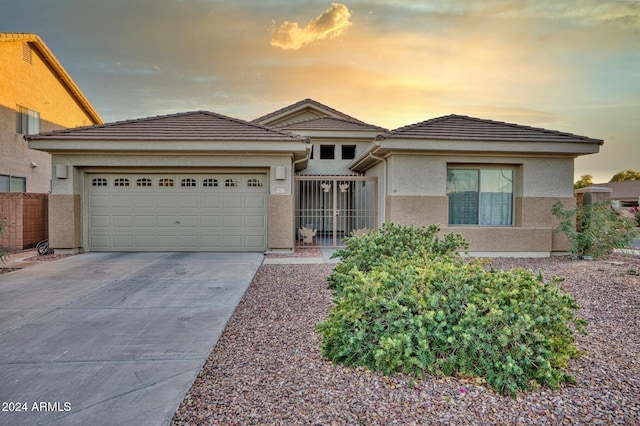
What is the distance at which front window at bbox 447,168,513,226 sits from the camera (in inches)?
448

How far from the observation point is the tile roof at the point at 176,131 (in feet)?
35.6

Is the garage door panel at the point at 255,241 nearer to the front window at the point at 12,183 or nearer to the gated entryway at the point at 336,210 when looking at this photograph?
the gated entryway at the point at 336,210

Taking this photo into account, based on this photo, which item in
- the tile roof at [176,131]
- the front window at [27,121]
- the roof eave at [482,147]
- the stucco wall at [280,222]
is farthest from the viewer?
the front window at [27,121]

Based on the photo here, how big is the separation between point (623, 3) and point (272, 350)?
12145mm

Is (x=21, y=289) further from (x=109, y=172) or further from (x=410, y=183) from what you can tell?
(x=410, y=183)

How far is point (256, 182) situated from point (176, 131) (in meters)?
2.86

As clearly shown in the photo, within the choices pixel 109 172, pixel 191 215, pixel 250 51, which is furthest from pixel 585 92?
pixel 109 172

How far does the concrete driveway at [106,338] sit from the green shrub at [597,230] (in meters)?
9.09

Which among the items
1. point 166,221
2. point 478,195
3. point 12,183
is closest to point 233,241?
point 166,221

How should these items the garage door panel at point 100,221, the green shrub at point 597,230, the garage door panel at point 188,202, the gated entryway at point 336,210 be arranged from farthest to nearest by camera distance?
the gated entryway at point 336,210
the garage door panel at point 188,202
the garage door panel at point 100,221
the green shrub at point 597,230

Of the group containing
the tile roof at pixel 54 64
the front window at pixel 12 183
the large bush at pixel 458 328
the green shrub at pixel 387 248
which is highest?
the tile roof at pixel 54 64

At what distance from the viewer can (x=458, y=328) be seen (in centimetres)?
327

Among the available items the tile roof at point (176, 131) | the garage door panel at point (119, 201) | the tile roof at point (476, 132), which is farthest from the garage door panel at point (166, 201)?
the tile roof at point (476, 132)

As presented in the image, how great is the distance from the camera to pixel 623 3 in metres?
9.41
